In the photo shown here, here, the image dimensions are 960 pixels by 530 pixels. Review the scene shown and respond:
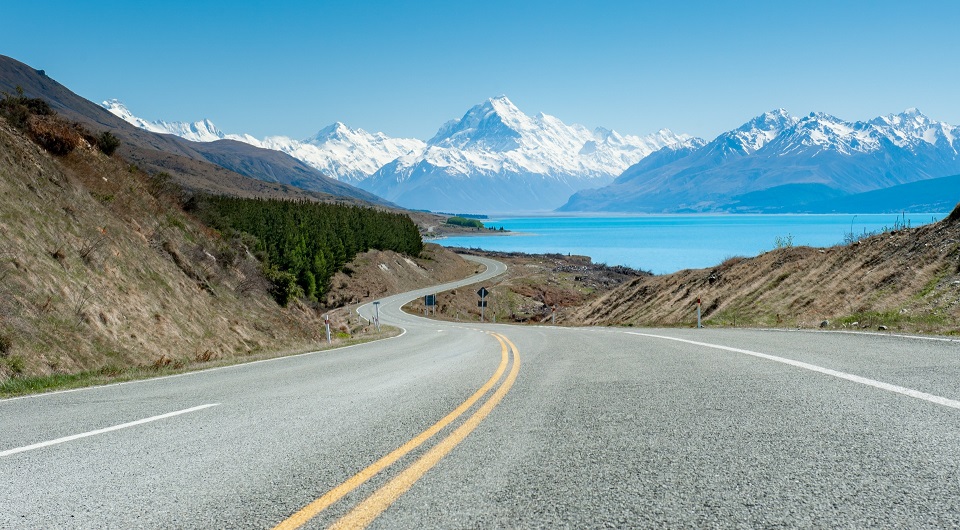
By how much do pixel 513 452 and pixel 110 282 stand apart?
18.5m

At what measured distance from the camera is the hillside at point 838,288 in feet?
61.0

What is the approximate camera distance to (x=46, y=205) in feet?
67.2

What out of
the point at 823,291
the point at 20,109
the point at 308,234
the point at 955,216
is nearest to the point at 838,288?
the point at 823,291

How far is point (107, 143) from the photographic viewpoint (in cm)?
3073

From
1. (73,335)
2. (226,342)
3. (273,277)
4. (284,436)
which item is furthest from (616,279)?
(284,436)

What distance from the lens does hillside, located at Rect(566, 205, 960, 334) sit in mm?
18578

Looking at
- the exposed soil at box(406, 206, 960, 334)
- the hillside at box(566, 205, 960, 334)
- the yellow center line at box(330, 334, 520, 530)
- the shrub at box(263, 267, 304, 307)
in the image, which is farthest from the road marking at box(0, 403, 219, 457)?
the shrub at box(263, 267, 304, 307)

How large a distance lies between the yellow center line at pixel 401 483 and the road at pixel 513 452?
0.02m

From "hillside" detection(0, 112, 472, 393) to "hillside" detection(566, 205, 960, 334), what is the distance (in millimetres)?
17144

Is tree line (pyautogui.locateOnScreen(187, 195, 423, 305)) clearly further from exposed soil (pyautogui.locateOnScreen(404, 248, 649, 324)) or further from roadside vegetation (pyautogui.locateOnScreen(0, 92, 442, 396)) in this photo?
roadside vegetation (pyautogui.locateOnScreen(0, 92, 442, 396))

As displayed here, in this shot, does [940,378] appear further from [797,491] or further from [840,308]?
[840,308]

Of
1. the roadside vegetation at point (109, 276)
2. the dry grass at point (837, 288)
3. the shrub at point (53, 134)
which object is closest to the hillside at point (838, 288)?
the dry grass at point (837, 288)

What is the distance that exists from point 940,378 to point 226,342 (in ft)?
68.9

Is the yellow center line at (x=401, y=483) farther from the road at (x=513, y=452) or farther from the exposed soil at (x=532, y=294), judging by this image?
the exposed soil at (x=532, y=294)
